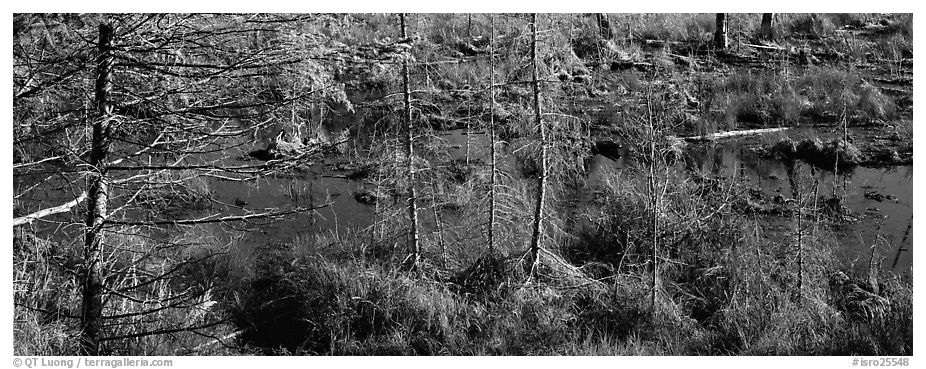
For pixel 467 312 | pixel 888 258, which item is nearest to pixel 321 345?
pixel 467 312

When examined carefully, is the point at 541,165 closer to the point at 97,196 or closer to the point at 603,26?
the point at 97,196

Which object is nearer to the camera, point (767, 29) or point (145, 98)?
point (145, 98)

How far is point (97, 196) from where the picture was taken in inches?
265

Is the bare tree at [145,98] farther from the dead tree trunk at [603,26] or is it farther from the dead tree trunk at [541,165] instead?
the dead tree trunk at [603,26]

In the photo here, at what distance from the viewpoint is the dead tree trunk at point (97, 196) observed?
648cm

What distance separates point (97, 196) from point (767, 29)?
22.9 m

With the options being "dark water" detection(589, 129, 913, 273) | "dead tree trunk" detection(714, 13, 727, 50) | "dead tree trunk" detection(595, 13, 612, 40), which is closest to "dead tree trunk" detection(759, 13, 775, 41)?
"dead tree trunk" detection(714, 13, 727, 50)

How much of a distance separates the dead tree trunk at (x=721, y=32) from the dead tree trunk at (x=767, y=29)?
145cm

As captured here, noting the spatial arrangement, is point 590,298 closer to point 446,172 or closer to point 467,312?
point 467,312

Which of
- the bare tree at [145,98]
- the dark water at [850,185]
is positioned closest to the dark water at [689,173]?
the dark water at [850,185]

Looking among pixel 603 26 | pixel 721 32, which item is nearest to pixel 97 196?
pixel 603 26

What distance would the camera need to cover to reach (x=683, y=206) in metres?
12.4

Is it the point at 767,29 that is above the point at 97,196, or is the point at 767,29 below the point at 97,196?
above

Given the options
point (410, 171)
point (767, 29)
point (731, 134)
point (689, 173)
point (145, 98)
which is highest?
point (767, 29)
